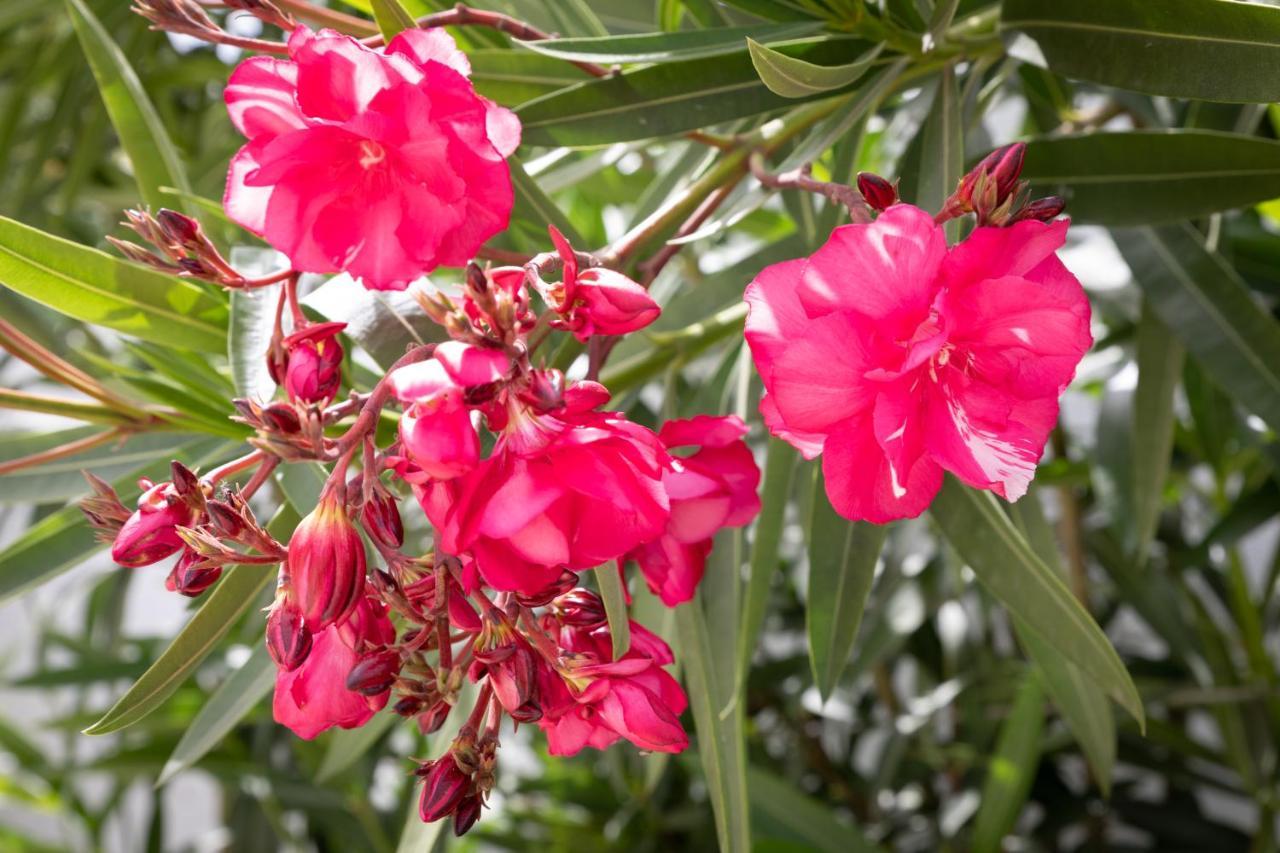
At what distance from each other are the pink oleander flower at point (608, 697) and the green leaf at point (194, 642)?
18 cm

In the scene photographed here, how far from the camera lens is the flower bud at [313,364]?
448 millimetres

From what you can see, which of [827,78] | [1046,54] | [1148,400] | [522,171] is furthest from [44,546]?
[1148,400]

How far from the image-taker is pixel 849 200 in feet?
1.50

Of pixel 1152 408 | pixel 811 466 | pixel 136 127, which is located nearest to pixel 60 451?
pixel 136 127

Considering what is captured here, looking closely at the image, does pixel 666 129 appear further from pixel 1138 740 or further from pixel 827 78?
pixel 1138 740

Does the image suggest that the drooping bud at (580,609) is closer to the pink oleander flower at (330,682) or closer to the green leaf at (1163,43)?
the pink oleander flower at (330,682)

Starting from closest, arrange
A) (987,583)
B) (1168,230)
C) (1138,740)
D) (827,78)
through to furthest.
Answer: (827,78)
(987,583)
(1168,230)
(1138,740)

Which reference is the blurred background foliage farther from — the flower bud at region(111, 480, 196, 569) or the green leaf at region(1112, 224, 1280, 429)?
the flower bud at region(111, 480, 196, 569)

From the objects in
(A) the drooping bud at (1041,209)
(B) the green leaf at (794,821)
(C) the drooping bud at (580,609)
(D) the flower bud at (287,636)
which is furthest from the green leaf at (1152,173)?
(B) the green leaf at (794,821)

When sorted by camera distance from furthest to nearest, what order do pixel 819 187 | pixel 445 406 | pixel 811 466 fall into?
pixel 811 466 → pixel 819 187 → pixel 445 406

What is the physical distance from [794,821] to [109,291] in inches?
35.2

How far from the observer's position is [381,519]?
1.43 feet

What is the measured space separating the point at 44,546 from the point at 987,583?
0.56 meters

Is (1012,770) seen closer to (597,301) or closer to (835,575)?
(835,575)
